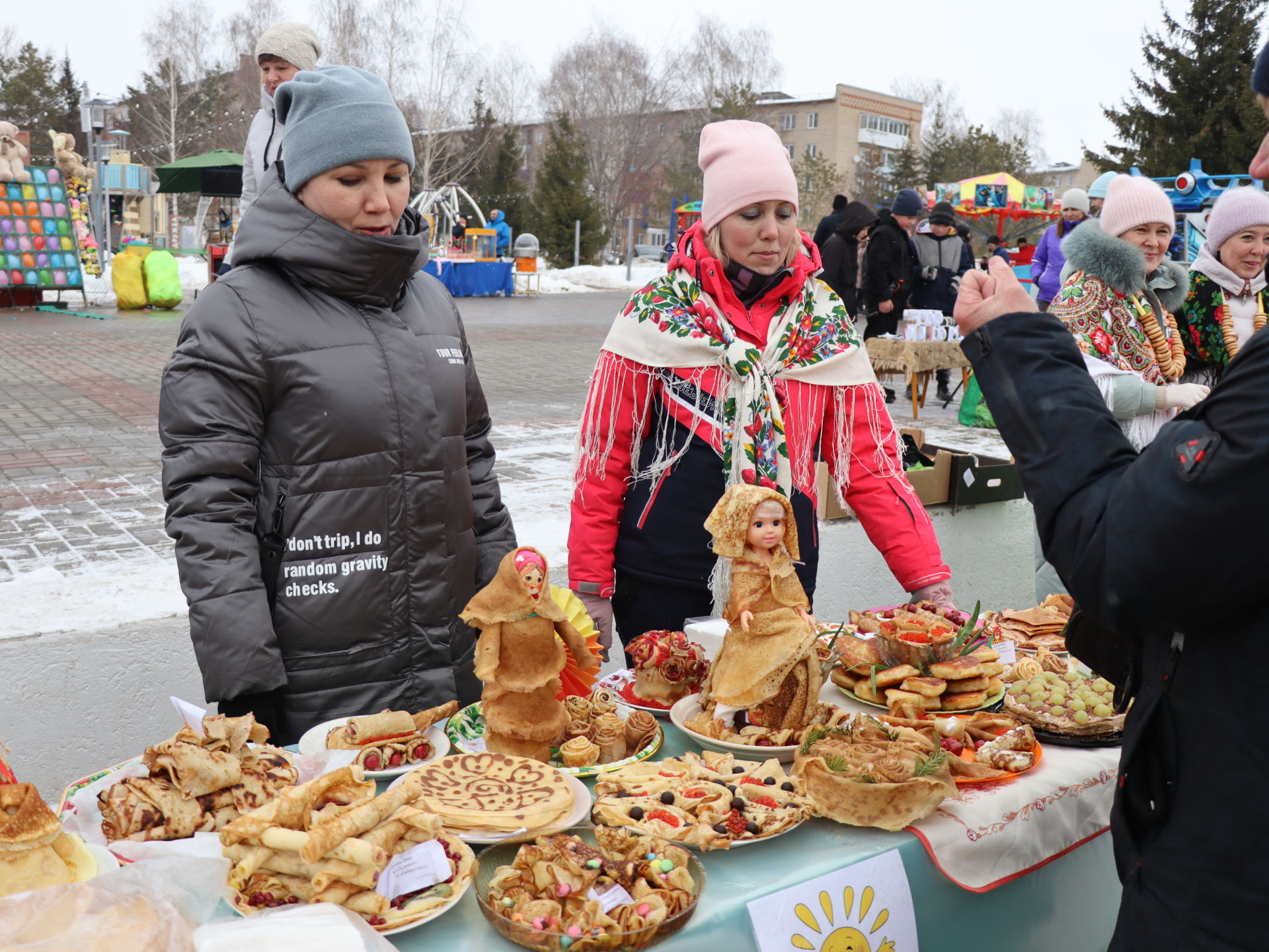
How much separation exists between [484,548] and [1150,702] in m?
1.66

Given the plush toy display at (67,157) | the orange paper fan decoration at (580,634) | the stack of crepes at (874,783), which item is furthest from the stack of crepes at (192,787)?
the plush toy display at (67,157)

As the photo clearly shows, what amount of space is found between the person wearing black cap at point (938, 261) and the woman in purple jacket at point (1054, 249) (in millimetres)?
724

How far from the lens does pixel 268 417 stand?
7.34 feet

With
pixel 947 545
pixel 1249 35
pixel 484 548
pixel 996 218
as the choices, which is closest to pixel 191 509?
pixel 484 548

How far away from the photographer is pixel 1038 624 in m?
3.05

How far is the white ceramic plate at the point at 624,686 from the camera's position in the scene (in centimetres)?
232

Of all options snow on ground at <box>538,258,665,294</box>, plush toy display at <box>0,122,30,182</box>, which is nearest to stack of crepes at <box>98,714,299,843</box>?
plush toy display at <box>0,122,30,182</box>

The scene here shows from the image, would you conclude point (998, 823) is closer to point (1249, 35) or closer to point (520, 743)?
point (520, 743)

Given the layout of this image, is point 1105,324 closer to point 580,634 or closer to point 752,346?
point 752,346

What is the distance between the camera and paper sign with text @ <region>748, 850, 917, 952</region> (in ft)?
5.48

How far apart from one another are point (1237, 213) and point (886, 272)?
6.25 meters

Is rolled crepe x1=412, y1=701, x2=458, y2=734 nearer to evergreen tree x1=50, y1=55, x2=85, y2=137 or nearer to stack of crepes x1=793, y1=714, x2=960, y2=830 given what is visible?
stack of crepes x1=793, y1=714, x2=960, y2=830

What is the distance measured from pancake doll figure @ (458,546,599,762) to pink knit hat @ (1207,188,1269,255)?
A: 3.63 m

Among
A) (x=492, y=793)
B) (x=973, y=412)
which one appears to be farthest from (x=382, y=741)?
(x=973, y=412)
